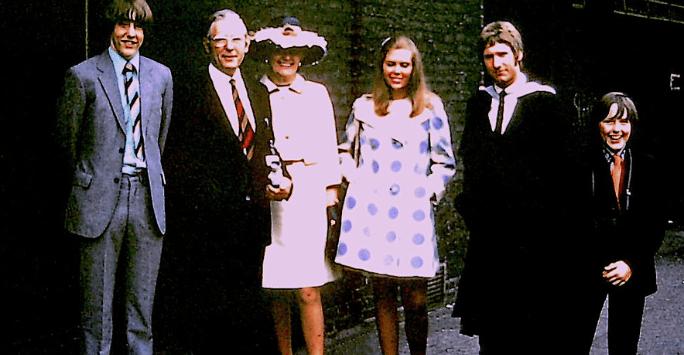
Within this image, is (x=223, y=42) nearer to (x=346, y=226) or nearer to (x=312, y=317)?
(x=346, y=226)

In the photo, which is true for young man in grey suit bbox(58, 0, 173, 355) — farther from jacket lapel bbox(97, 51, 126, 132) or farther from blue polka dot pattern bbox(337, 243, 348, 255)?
blue polka dot pattern bbox(337, 243, 348, 255)

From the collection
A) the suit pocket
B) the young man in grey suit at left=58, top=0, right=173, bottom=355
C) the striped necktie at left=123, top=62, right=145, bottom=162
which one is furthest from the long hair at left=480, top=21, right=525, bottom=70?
the suit pocket

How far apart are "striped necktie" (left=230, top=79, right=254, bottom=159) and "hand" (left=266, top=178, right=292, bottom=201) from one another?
0.23 metres

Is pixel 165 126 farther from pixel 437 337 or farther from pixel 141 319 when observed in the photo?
pixel 437 337

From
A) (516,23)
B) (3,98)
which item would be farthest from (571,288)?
(516,23)

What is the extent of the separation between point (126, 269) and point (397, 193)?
165 cm

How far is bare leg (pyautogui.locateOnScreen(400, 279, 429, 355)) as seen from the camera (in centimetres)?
516

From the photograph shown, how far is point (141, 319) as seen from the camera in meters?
4.65

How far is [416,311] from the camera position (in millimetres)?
5195

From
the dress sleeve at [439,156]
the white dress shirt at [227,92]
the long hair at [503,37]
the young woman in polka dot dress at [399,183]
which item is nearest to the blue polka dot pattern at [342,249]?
the young woman in polka dot dress at [399,183]

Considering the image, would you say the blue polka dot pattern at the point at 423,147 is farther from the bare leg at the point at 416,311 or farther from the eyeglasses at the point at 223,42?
the eyeglasses at the point at 223,42

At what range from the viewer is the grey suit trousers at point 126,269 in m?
4.46

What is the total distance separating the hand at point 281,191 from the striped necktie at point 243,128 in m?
0.23

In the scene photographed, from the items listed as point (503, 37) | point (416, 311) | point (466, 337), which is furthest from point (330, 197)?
point (466, 337)
